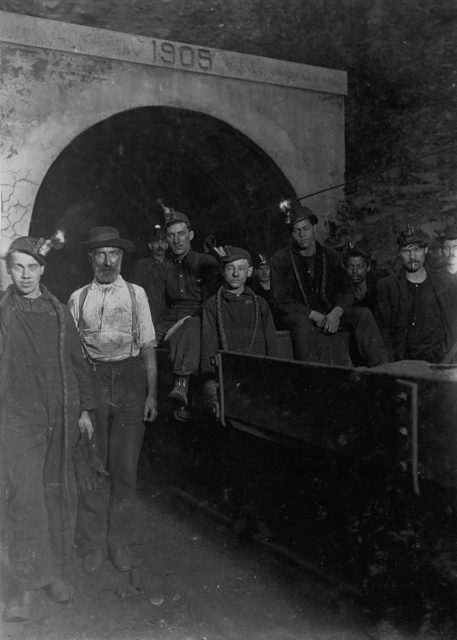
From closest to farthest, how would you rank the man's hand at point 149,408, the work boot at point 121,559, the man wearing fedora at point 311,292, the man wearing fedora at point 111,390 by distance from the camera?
the work boot at point 121,559 → the man wearing fedora at point 111,390 → the man's hand at point 149,408 → the man wearing fedora at point 311,292

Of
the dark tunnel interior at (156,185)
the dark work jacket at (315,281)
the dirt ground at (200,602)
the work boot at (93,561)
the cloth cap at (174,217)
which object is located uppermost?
the dark tunnel interior at (156,185)

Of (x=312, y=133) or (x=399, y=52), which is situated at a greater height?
(x=399, y=52)

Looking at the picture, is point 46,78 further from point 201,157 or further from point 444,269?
point 444,269

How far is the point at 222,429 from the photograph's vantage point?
4.93 meters

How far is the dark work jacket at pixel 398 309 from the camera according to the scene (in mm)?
5602

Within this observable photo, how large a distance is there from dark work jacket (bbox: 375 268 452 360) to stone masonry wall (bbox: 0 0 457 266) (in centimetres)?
329

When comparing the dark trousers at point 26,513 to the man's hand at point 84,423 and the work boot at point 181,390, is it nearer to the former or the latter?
the man's hand at point 84,423

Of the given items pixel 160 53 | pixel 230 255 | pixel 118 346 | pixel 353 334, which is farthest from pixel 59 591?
pixel 160 53

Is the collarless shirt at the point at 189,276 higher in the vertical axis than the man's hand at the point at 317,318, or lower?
higher

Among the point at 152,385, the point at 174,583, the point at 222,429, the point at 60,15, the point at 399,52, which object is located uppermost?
the point at 60,15

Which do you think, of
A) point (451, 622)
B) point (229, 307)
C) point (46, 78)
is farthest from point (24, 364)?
point (46, 78)

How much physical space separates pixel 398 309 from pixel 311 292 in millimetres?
811

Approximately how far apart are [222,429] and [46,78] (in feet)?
15.3

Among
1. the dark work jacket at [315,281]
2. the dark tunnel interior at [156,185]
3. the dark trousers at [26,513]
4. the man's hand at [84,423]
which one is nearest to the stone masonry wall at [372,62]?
the dark tunnel interior at [156,185]
